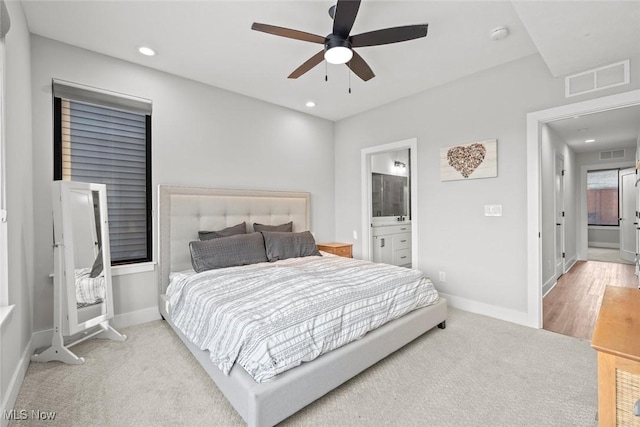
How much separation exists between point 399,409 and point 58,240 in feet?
9.54

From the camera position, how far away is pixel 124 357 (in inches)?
96.0

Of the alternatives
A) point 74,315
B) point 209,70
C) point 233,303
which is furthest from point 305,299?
point 209,70

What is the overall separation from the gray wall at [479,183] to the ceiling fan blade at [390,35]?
1.76 meters

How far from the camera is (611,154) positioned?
6.14 meters

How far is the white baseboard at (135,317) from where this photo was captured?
3.02 metres

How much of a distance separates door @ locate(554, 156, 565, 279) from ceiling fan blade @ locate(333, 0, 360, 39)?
4.55m

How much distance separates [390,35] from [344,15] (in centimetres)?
39

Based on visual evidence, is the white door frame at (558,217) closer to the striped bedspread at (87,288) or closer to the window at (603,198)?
the window at (603,198)

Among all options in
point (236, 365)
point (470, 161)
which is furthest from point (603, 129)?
point (236, 365)

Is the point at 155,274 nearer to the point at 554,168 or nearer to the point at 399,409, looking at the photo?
the point at 399,409

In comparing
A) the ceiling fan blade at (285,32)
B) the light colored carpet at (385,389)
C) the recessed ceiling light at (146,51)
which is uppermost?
the recessed ceiling light at (146,51)

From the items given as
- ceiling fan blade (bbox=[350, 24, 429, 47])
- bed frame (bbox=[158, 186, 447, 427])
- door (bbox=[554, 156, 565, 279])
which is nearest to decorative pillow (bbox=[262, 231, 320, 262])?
bed frame (bbox=[158, 186, 447, 427])

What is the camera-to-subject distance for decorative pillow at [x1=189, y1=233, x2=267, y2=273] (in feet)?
9.86

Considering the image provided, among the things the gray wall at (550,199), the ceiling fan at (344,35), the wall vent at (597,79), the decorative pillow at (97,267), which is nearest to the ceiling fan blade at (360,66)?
the ceiling fan at (344,35)
